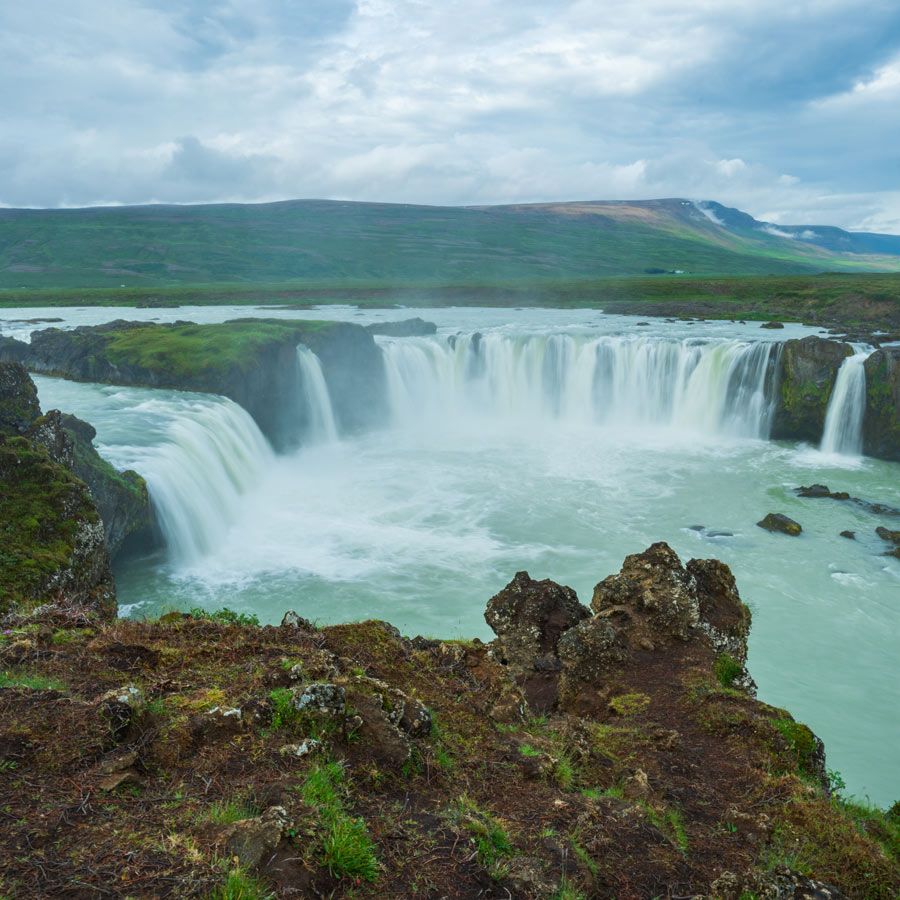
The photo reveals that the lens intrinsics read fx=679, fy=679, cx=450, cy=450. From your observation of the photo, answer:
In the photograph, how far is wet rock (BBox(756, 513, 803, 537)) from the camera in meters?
27.5

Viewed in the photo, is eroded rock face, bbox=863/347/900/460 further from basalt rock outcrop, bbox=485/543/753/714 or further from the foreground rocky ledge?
the foreground rocky ledge

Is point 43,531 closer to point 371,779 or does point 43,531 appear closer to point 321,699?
point 321,699

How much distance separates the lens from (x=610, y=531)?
28531 millimetres

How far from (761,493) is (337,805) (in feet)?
105

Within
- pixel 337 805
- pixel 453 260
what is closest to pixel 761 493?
pixel 337 805

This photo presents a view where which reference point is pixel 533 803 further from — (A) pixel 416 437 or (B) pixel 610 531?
(A) pixel 416 437

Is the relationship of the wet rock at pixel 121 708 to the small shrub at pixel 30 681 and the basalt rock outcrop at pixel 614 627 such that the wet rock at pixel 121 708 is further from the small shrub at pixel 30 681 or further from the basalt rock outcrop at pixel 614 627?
the basalt rock outcrop at pixel 614 627

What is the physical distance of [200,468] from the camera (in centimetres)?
2812

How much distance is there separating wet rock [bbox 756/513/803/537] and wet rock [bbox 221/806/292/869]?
27.0 meters

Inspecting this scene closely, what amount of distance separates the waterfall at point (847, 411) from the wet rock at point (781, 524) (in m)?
15.2

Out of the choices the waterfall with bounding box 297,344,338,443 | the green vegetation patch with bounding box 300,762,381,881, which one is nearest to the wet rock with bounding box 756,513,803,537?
the green vegetation patch with bounding box 300,762,381,881

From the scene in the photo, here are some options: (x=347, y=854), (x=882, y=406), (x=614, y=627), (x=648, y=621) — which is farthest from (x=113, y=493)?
(x=882, y=406)

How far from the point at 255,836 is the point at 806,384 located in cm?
4412

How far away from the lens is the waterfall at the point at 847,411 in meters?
39.8
